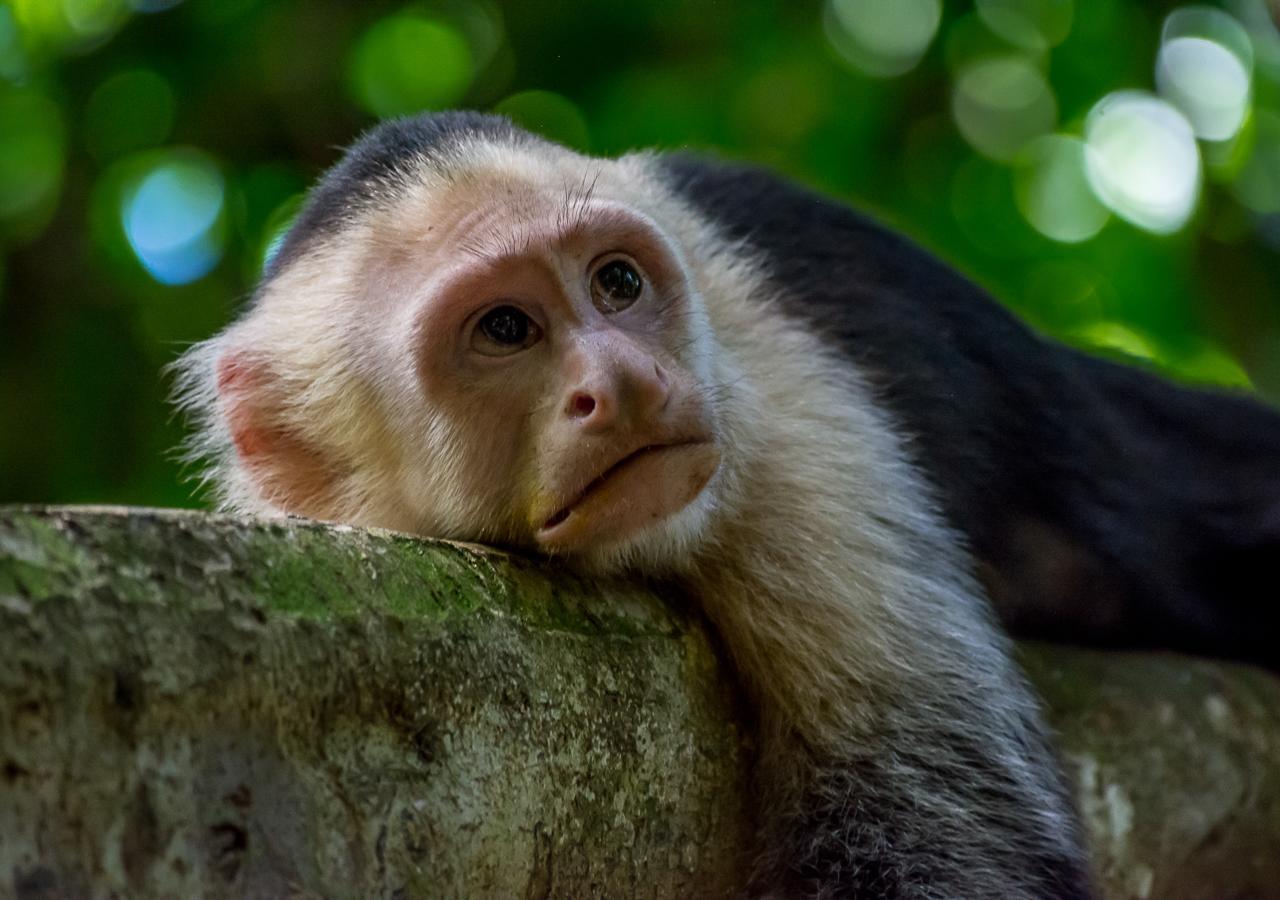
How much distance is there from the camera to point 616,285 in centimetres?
346

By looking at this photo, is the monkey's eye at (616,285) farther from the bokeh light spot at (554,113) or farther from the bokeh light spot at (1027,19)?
the bokeh light spot at (1027,19)

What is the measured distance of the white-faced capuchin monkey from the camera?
3090 mm

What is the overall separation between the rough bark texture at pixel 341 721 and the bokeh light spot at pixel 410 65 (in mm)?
3982

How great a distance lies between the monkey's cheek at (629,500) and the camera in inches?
120

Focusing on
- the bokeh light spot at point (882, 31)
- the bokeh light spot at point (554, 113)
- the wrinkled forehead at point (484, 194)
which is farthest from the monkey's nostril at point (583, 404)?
the bokeh light spot at point (882, 31)

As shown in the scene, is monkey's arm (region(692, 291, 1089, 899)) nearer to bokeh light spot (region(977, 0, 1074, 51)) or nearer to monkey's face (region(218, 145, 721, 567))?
monkey's face (region(218, 145, 721, 567))

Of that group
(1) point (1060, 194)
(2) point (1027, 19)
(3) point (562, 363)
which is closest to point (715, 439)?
(3) point (562, 363)

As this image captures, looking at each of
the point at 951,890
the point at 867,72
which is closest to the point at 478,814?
the point at 951,890

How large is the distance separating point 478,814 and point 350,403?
1577 millimetres

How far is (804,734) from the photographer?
124 inches

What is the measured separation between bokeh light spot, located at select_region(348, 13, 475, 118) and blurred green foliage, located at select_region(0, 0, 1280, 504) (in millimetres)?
11

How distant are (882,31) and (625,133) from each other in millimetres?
1368

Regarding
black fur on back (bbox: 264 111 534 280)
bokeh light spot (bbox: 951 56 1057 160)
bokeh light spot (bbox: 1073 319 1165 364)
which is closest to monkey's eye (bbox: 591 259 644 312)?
black fur on back (bbox: 264 111 534 280)

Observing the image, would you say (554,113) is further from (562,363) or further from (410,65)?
(562,363)
